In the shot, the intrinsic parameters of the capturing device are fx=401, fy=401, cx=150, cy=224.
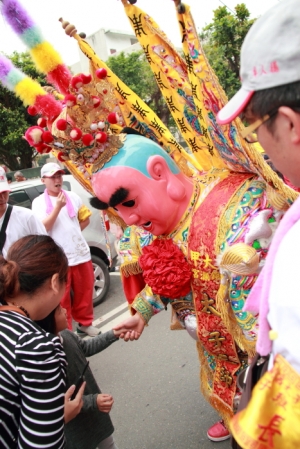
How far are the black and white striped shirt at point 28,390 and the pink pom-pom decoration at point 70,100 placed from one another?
0.95 m

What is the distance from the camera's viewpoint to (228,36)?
473 inches

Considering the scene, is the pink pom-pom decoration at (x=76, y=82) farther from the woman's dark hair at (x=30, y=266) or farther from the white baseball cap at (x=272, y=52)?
the white baseball cap at (x=272, y=52)

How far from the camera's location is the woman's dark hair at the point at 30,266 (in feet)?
4.66

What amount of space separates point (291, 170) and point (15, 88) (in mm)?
1518

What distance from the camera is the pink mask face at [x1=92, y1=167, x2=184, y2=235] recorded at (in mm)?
1749

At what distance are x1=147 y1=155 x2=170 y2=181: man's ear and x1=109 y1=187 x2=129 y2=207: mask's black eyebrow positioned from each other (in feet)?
0.47

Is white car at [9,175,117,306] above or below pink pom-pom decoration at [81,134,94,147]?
below

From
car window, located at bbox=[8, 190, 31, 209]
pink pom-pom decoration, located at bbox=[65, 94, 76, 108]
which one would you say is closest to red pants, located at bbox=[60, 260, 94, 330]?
car window, located at bbox=[8, 190, 31, 209]

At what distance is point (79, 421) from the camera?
170 centimetres

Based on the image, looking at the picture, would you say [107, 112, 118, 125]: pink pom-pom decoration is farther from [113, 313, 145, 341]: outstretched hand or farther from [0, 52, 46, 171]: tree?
[0, 52, 46, 171]: tree

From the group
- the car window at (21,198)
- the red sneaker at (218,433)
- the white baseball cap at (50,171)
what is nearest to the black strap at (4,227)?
the white baseball cap at (50,171)

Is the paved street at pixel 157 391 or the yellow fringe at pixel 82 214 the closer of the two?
the paved street at pixel 157 391

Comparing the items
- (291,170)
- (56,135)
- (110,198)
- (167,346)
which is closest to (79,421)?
(110,198)

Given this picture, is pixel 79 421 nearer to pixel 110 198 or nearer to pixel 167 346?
pixel 110 198
